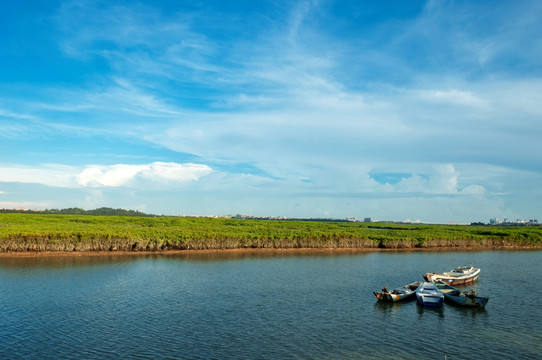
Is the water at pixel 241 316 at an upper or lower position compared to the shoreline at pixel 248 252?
lower

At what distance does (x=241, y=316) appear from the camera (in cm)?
2609

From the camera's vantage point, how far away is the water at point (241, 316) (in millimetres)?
20484

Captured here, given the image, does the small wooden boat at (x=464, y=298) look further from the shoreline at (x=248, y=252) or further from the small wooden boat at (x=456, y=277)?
the shoreline at (x=248, y=252)

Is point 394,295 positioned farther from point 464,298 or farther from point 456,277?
point 456,277

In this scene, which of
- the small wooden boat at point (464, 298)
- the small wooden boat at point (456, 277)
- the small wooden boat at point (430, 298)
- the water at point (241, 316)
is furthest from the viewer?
the small wooden boat at point (456, 277)

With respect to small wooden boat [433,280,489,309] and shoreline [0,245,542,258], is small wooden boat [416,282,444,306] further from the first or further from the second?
shoreline [0,245,542,258]

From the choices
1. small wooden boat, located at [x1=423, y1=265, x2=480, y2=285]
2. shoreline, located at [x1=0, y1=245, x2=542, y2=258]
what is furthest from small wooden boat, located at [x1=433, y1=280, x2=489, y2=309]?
shoreline, located at [x1=0, y1=245, x2=542, y2=258]

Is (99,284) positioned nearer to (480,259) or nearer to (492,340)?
(492,340)

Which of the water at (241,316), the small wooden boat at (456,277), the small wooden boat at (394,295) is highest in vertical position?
the small wooden boat at (456,277)

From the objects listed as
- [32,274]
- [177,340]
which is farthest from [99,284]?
[177,340]

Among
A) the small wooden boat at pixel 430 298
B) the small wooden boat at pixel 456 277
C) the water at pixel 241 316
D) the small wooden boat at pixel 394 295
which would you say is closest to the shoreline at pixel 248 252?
the water at pixel 241 316

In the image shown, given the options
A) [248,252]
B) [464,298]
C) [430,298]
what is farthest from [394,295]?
[248,252]

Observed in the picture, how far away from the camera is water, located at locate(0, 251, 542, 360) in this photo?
20.5 m

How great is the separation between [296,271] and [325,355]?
25.1 m
